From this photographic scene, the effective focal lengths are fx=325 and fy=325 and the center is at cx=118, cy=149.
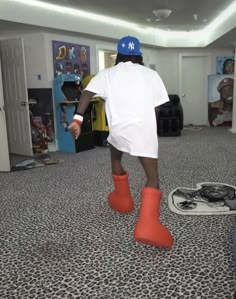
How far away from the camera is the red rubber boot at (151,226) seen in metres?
2.32

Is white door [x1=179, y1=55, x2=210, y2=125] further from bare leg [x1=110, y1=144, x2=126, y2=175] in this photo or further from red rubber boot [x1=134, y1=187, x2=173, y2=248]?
red rubber boot [x1=134, y1=187, x2=173, y2=248]

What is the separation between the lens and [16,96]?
5.71 meters

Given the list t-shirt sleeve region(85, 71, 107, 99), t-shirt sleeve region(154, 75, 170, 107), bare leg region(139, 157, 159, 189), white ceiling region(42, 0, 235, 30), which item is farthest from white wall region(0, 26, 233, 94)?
bare leg region(139, 157, 159, 189)

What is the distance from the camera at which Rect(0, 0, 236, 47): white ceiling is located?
5145mm

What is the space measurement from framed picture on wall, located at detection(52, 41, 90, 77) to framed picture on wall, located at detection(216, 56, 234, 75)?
14.3 feet

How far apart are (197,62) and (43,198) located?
24.9 feet

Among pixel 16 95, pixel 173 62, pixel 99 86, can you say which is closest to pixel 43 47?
pixel 16 95

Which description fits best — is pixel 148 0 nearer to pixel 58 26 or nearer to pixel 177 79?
pixel 58 26

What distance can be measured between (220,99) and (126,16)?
419 centimetres

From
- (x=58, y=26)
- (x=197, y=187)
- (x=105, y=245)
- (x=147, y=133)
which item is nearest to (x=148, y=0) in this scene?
(x=58, y=26)

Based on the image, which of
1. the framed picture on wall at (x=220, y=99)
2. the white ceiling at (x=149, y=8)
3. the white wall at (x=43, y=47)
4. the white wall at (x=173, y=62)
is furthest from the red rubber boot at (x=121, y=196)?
the white wall at (x=173, y=62)

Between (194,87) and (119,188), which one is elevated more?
(194,87)

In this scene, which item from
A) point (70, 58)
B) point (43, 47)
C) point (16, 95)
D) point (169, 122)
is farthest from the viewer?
point (169, 122)

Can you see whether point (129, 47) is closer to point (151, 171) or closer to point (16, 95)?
point (151, 171)
